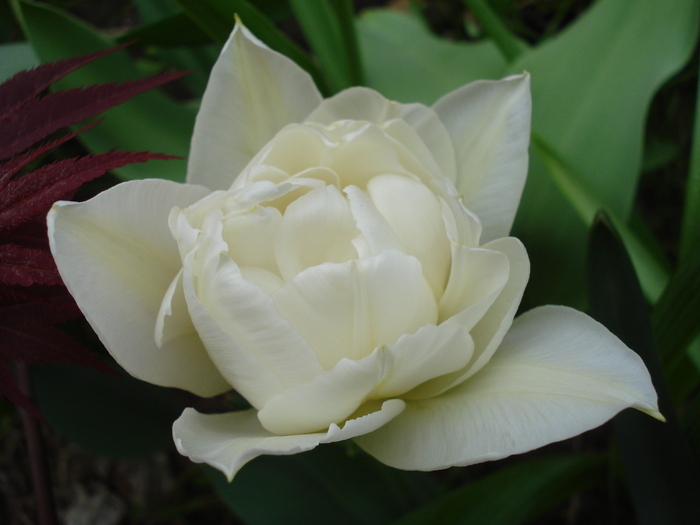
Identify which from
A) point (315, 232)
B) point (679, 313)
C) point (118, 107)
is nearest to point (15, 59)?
point (118, 107)

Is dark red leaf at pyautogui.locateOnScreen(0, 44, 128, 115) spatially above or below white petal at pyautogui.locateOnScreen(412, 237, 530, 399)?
above

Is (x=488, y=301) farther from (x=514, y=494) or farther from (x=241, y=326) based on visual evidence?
(x=514, y=494)

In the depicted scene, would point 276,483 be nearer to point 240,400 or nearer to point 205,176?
point 240,400

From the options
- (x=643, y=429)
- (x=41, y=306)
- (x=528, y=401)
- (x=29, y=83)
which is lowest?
(x=643, y=429)

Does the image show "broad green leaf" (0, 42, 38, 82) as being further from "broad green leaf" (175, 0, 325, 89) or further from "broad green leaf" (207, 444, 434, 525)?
"broad green leaf" (207, 444, 434, 525)

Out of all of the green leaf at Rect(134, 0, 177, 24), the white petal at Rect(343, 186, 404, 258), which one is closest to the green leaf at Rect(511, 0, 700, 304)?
the white petal at Rect(343, 186, 404, 258)

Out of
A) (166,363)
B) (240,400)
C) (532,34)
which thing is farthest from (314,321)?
(532,34)
